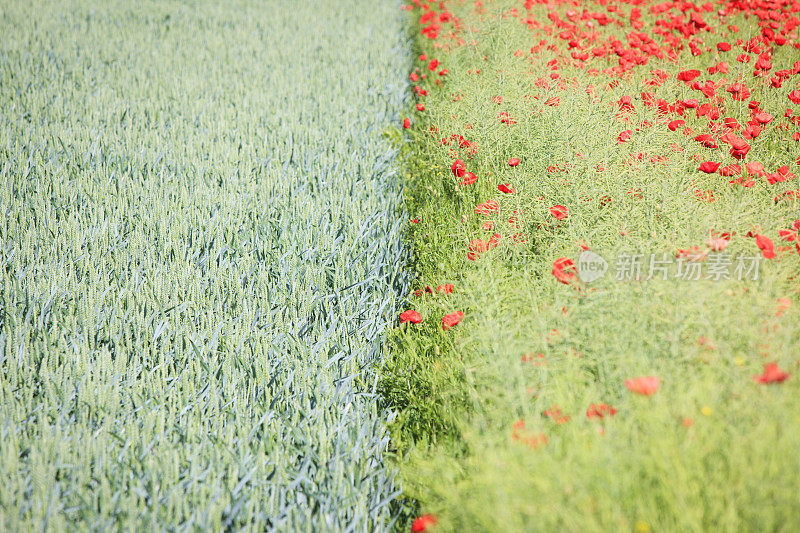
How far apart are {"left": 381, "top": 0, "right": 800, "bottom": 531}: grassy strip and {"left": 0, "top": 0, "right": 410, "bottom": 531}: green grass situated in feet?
0.70

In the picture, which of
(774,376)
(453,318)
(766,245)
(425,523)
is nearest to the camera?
(774,376)

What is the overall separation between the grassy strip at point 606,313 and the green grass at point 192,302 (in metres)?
0.21

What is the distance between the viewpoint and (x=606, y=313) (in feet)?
4.73

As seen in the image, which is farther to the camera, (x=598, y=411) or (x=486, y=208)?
(x=486, y=208)

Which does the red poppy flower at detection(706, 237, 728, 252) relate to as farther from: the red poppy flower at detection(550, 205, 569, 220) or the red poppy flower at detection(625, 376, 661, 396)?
the red poppy flower at detection(625, 376, 661, 396)

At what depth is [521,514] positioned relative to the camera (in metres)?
1.01

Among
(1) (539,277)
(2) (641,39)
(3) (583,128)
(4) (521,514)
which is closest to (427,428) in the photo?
(4) (521,514)

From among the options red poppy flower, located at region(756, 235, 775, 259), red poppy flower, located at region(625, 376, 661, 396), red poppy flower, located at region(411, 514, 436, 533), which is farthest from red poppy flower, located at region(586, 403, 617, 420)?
red poppy flower, located at region(756, 235, 775, 259)

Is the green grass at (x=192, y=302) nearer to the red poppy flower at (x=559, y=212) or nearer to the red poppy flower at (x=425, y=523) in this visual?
the red poppy flower at (x=425, y=523)

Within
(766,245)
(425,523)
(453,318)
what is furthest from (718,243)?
(425,523)

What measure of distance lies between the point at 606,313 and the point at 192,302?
52.9 inches

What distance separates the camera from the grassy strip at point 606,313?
99 cm

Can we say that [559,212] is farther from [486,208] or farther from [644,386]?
[644,386]

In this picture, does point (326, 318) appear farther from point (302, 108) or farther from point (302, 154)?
point (302, 108)
